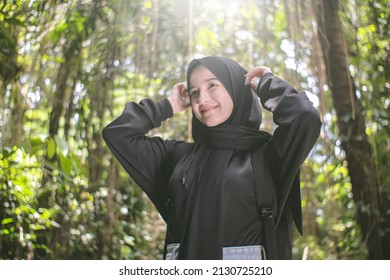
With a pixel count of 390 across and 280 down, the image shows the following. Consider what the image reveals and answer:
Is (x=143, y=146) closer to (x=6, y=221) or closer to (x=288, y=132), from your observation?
(x=288, y=132)

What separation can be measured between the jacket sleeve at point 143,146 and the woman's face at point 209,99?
4.1 inches

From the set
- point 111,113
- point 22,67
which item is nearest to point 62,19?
point 22,67

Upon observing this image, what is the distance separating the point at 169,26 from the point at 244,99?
2.75 feet

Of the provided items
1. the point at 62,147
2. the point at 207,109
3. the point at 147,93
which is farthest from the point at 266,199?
the point at 147,93

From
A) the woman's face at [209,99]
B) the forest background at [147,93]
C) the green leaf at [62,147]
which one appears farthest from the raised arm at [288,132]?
the green leaf at [62,147]

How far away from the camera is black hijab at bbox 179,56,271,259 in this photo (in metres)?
1.40

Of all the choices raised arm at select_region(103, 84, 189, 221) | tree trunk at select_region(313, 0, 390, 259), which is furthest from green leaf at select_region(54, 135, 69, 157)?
tree trunk at select_region(313, 0, 390, 259)

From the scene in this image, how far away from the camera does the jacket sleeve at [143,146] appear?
1.49 m

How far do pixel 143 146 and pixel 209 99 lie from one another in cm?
24

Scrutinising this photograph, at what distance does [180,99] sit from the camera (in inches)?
62.8

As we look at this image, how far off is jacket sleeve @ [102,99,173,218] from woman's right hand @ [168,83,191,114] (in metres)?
0.04

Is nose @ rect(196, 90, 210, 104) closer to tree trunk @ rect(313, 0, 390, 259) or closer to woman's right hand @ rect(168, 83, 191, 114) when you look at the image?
woman's right hand @ rect(168, 83, 191, 114)

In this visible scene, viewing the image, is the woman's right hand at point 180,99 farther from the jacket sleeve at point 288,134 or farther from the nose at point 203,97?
the jacket sleeve at point 288,134

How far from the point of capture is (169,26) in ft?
7.25
